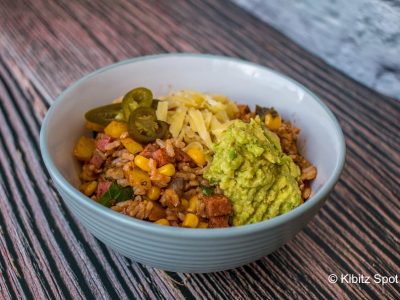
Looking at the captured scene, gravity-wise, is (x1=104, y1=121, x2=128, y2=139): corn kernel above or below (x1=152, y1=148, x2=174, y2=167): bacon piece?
below

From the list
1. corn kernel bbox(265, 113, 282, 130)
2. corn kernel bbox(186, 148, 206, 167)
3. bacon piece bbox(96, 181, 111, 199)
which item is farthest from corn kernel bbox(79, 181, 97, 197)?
corn kernel bbox(265, 113, 282, 130)

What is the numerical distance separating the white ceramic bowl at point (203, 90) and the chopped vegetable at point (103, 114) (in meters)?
0.05

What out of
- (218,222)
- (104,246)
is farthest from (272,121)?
(104,246)

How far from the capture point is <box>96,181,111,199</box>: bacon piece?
1.65 meters

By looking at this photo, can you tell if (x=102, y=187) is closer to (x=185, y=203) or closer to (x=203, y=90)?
(x=185, y=203)

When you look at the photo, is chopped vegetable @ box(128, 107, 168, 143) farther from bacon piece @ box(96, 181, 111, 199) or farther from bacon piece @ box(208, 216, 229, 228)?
bacon piece @ box(208, 216, 229, 228)

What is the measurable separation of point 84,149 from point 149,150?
0.99 feet

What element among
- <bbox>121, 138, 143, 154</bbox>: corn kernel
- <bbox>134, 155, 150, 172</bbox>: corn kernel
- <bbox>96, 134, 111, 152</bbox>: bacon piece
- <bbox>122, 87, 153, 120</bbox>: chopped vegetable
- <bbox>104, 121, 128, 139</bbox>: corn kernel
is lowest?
<bbox>96, 134, 111, 152</bbox>: bacon piece

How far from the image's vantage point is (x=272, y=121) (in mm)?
1888

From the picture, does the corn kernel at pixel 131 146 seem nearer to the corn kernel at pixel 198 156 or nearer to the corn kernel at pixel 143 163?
the corn kernel at pixel 143 163

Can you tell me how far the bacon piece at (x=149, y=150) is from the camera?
1.66 metres

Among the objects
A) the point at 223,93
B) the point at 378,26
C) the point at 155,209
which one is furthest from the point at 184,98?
the point at 378,26

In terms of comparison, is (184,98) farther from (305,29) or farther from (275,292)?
(305,29)

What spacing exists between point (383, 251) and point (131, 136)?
101 cm
